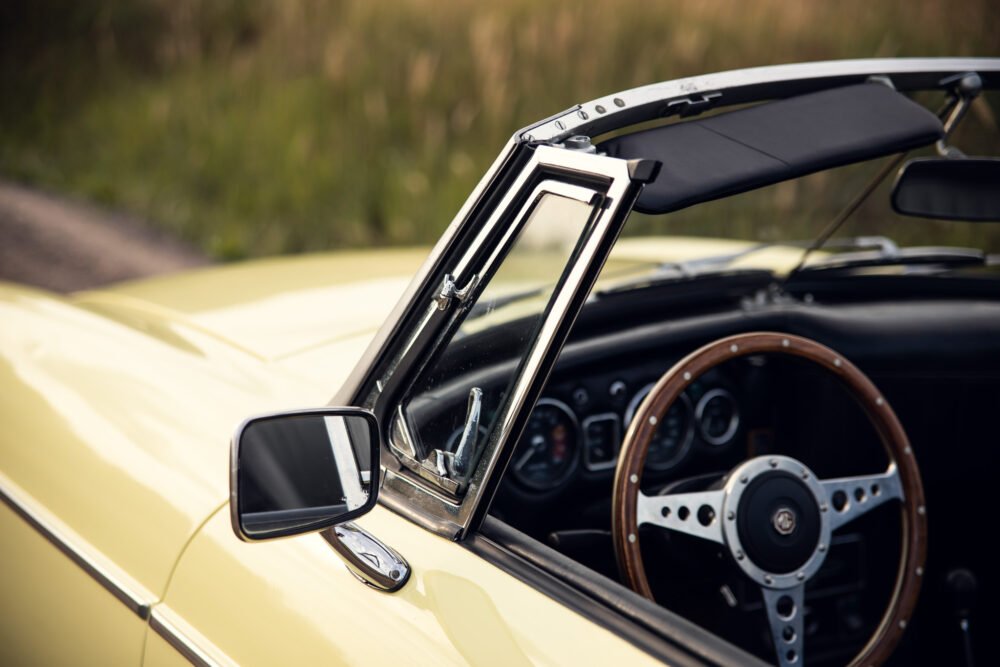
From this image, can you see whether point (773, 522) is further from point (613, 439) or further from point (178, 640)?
point (178, 640)

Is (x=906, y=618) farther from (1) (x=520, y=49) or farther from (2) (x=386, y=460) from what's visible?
(1) (x=520, y=49)

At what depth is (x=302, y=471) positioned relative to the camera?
59.4 inches

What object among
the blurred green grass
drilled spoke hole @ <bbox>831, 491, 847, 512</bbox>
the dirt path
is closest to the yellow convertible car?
drilled spoke hole @ <bbox>831, 491, 847, 512</bbox>

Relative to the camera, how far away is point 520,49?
26.1ft

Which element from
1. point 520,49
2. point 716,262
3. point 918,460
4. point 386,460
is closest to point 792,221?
point 716,262

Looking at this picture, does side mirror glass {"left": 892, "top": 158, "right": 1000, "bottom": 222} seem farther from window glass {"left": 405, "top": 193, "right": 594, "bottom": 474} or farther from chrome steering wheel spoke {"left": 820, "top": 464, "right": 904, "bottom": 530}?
window glass {"left": 405, "top": 193, "right": 594, "bottom": 474}

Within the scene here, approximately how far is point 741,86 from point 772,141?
125mm

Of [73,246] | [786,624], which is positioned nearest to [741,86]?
[786,624]

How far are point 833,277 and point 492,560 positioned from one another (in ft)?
4.78

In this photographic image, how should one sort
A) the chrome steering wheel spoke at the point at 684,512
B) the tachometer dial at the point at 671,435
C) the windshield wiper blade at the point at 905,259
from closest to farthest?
the chrome steering wheel spoke at the point at 684,512 < the tachometer dial at the point at 671,435 < the windshield wiper blade at the point at 905,259

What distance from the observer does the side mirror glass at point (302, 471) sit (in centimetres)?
144

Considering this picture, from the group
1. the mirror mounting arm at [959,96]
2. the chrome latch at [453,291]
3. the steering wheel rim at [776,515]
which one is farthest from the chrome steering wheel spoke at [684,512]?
the mirror mounting arm at [959,96]

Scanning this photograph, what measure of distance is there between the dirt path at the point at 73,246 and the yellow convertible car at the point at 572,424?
4.24 meters

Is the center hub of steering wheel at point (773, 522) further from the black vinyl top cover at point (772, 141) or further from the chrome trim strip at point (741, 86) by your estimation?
the chrome trim strip at point (741, 86)
